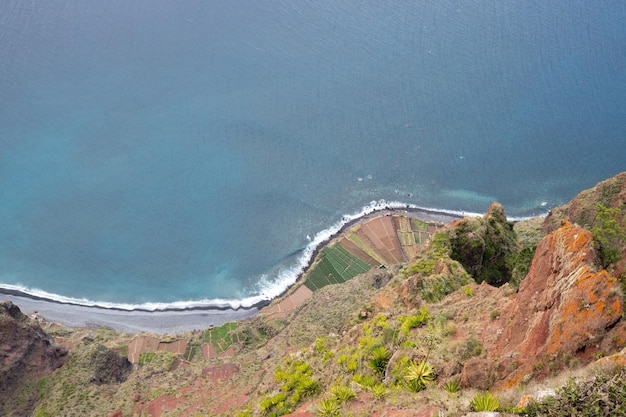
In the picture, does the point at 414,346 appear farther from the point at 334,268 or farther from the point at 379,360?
the point at 334,268

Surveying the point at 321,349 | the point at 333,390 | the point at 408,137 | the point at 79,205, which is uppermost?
the point at 408,137

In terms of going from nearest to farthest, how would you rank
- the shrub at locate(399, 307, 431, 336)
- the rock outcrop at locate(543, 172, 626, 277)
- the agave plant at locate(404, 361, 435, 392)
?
the agave plant at locate(404, 361, 435, 392) < the shrub at locate(399, 307, 431, 336) < the rock outcrop at locate(543, 172, 626, 277)

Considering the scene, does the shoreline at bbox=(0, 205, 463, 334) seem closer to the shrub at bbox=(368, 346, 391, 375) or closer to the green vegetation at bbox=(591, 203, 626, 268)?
the green vegetation at bbox=(591, 203, 626, 268)

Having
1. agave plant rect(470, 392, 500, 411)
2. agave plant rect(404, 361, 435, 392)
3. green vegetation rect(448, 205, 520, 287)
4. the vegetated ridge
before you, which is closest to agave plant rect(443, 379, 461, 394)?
the vegetated ridge

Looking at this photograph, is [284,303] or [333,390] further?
[284,303]

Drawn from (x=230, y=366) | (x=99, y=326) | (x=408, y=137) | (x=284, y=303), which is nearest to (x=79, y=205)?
(x=99, y=326)

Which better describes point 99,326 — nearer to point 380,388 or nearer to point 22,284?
point 22,284
